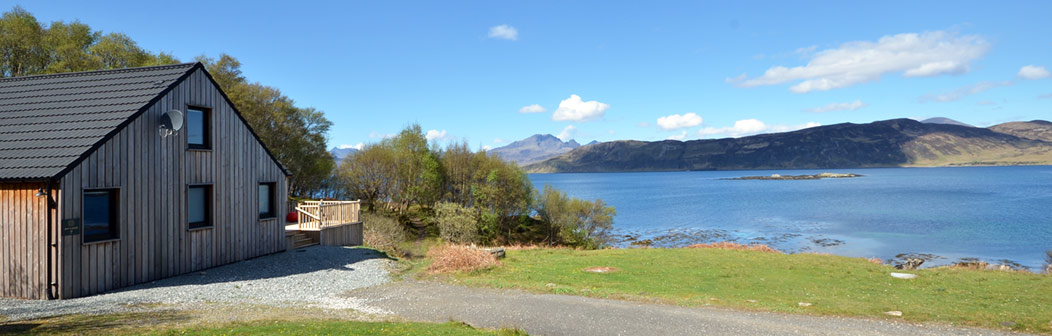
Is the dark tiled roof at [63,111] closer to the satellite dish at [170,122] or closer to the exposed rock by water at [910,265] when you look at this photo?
the satellite dish at [170,122]

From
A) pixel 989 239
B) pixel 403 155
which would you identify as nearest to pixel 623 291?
pixel 403 155

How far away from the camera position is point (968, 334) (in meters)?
10.4

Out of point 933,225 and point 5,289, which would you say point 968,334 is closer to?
point 5,289

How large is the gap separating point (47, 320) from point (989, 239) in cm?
6387

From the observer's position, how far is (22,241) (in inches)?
523

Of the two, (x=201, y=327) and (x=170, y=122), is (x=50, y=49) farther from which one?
(x=201, y=327)

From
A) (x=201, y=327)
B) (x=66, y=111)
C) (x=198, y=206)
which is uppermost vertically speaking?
(x=66, y=111)

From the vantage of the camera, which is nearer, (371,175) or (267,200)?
(267,200)

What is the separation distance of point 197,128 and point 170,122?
1.83m

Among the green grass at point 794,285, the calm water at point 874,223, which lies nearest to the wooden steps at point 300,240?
the green grass at point 794,285

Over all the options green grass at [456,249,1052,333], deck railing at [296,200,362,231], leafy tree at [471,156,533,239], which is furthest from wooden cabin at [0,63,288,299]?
leafy tree at [471,156,533,239]

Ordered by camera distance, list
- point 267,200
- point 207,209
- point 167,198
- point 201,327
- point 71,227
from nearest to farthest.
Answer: point 201,327
point 71,227
point 167,198
point 207,209
point 267,200

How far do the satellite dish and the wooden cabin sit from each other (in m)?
0.03

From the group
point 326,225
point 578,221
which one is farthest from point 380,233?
point 578,221
